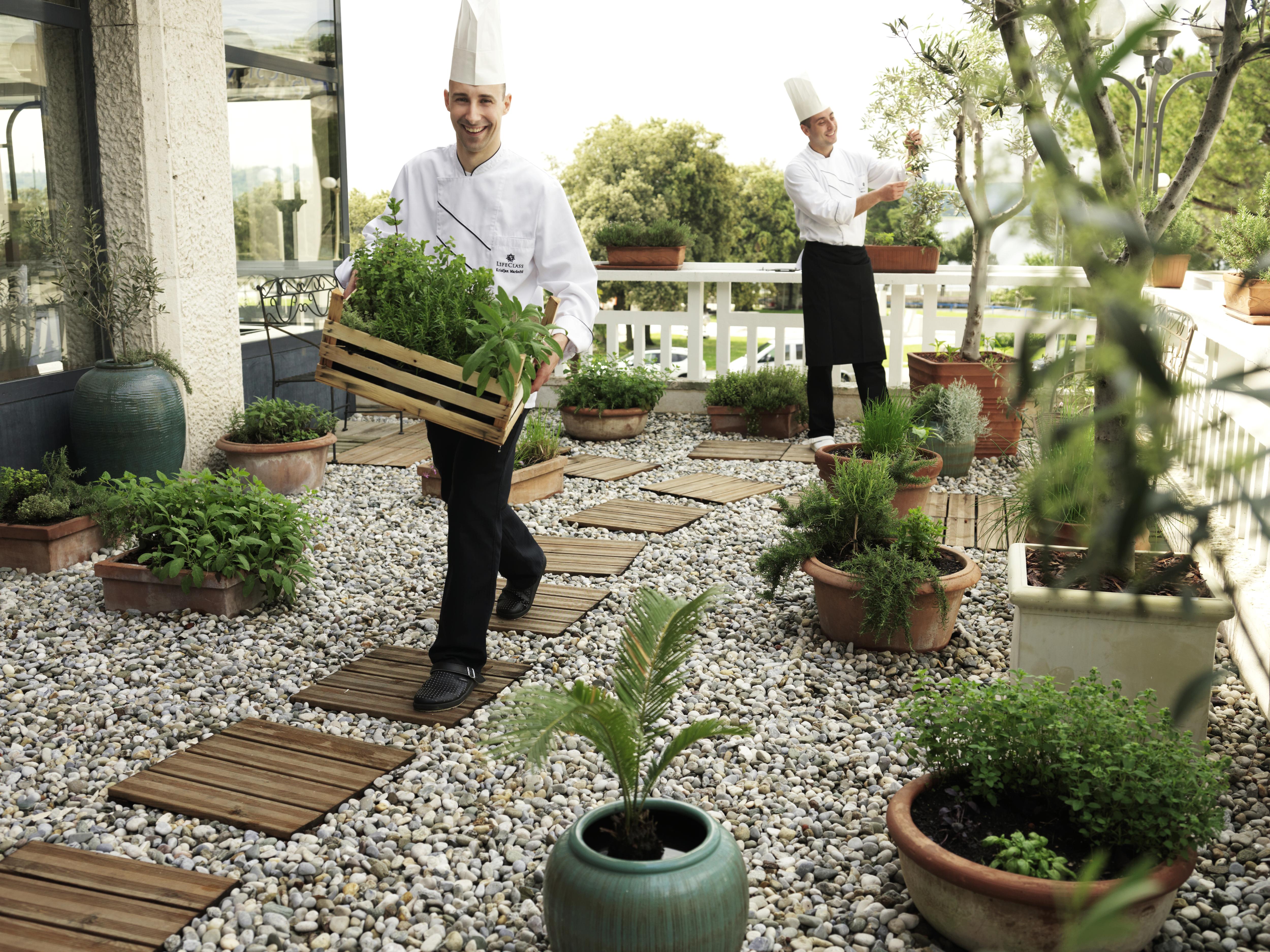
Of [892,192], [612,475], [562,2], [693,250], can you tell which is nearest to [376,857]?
[612,475]

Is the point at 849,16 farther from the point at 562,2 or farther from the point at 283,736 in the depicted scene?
the point at 283,736

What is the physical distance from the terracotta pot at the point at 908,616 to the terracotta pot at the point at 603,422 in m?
3.29

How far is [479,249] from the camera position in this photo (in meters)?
2.91

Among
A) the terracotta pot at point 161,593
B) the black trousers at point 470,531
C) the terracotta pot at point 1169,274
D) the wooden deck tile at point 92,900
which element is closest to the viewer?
the wooden deck tile at point 92,900

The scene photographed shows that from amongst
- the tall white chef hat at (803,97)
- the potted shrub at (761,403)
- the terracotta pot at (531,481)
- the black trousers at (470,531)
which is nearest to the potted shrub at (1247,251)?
the tall white chef hat at (803,97)

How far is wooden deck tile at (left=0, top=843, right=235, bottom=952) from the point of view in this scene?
6.03 feet

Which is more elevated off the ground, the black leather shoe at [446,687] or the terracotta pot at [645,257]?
the terracotta pot at [645,257]

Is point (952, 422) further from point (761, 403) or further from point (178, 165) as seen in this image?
point (178, 165)

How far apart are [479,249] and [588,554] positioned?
5.17 ft

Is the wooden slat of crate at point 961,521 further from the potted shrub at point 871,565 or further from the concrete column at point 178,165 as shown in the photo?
the concrete column at point 178,165

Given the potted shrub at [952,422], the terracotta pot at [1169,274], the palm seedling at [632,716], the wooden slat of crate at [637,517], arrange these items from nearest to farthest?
the palm seedling at [632,716] → the wooden slat of crate at [637,517] → the potted shrub at [952,422] → the terracotta pot at [1169,274]

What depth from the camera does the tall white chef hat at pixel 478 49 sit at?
2744 millimetres

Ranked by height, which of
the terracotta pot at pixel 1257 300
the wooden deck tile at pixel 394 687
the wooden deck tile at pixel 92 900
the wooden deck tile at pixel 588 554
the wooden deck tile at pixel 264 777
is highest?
the terracotta pot at pixel 1257 300

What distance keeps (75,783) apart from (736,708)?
5.30 feet
